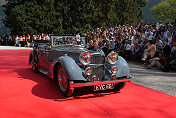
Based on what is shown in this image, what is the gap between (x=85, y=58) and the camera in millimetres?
4168

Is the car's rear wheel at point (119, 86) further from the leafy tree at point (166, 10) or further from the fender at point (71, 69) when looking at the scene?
the leafy tree at point (166, 10)

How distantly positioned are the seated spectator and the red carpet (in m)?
3.08

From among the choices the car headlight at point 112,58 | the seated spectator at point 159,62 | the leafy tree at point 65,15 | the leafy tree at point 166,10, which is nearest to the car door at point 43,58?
the car headlight at point 112,58

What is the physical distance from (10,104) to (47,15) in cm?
2985

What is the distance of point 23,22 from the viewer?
28688 millimetres

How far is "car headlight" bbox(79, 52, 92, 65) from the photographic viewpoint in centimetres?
414

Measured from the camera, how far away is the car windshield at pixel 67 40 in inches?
231

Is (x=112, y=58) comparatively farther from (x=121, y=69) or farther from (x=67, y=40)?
(x=67, y=40)

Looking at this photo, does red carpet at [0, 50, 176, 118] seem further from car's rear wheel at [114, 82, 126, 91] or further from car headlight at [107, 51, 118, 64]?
car headlight at [107, 51, 118, 64]

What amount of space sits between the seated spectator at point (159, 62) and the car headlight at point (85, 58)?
464cm

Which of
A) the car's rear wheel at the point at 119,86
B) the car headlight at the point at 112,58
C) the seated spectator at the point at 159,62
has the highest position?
the car headlight at the point at 112,58

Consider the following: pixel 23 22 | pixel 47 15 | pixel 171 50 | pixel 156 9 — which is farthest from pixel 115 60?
pixel 156 9

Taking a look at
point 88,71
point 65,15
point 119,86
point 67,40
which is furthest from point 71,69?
point 65,15

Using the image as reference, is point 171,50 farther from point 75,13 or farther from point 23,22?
point 75,13
